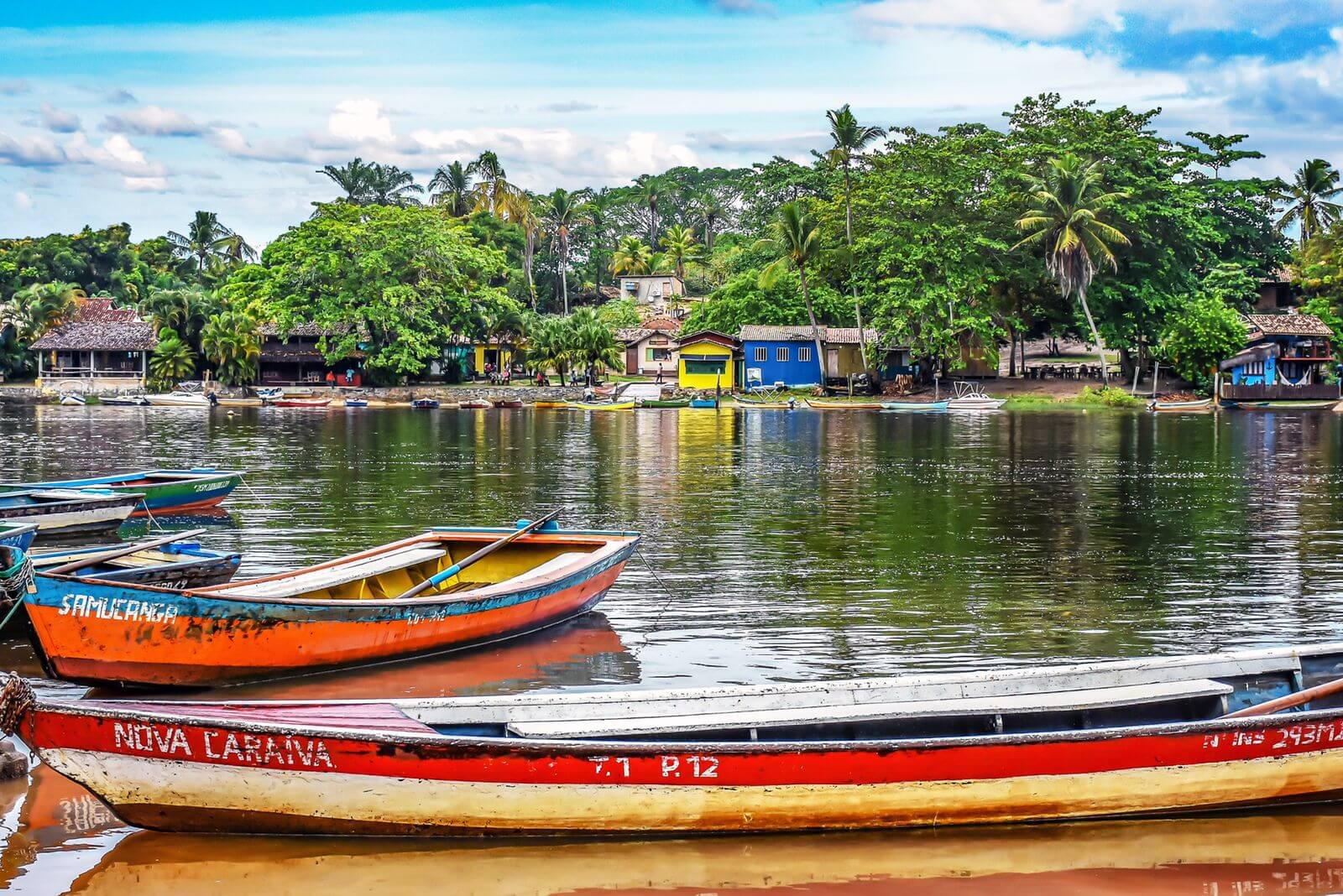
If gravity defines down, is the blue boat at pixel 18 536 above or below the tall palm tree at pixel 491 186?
below

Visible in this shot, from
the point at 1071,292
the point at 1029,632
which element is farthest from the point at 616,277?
the point at 1029,632

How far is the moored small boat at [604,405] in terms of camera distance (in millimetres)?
64250

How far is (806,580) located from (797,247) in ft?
164

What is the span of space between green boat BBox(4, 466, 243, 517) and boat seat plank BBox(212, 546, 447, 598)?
419 inches

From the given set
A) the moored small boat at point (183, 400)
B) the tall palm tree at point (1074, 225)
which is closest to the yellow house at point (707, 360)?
the tall palm tree at point (1074, 225)

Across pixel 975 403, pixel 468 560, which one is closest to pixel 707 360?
pixel 975 403

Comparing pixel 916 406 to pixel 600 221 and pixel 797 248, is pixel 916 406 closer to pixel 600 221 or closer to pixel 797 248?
pixel 797 248

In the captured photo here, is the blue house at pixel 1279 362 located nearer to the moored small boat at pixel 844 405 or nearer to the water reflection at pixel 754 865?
the moored small boat at pixel 844 405

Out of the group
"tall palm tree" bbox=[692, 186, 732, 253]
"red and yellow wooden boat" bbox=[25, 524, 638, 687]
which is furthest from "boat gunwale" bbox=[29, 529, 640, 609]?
"tall palm tree" bbox=[692, 186, 732, 253]

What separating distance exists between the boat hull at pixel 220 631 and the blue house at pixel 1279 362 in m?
57.2

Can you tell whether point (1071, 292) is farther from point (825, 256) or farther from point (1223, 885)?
point (1223, 885)

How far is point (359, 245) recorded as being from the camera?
231 ft

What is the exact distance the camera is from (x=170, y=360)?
2945 inches

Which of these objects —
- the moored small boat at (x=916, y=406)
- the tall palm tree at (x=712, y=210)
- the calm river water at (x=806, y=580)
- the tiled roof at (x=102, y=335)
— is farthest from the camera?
the tall palm tree at (x=712, y=210)
